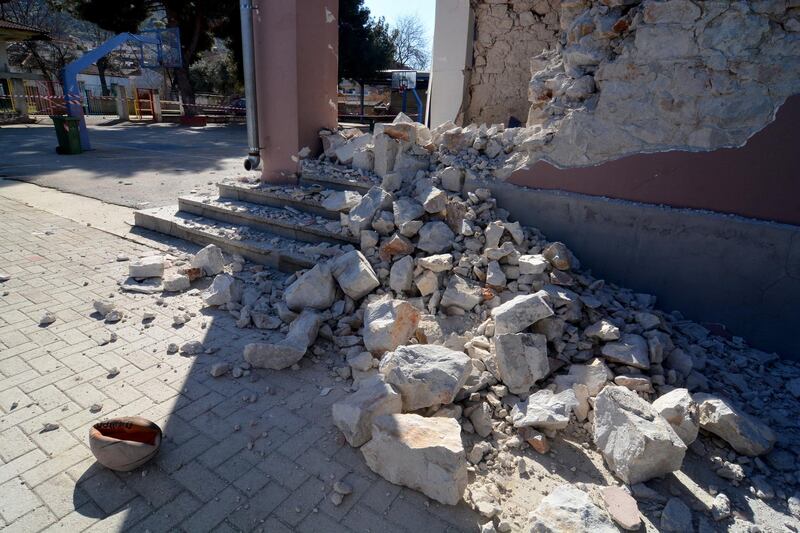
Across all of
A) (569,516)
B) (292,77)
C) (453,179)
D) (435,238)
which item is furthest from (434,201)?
(292,77)

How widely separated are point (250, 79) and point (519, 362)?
Answer: 4.77 m

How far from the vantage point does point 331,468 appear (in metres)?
2.19

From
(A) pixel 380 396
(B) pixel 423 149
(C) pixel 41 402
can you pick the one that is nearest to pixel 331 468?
(A) pixel 380 396

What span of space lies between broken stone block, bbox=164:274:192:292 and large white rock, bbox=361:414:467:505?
8.75ft

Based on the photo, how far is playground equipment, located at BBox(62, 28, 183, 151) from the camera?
1086 centimetres

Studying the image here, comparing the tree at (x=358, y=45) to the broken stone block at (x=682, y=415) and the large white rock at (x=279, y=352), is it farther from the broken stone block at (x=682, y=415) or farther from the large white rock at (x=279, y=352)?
the broken stone block at (x=682, y=415)

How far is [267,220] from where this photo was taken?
4.80m

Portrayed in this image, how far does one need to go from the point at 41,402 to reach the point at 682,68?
188 inches

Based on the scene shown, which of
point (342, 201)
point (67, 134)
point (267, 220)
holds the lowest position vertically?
point (267, 220)

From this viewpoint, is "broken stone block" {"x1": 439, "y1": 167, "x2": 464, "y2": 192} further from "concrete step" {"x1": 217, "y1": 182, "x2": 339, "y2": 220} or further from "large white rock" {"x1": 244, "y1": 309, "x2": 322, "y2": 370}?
"large white rock" {"x1": 244, "y1": 309, "x2": 322, "y2": 370}

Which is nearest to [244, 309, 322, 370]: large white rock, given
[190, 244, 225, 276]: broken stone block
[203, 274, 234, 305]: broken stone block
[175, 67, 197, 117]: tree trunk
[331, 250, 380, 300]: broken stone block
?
[331, 250, 380, 300]: broken stone block

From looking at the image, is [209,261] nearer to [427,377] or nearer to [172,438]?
[172,438]

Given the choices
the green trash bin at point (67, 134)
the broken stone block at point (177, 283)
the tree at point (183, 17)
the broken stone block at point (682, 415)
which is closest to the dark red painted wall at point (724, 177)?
the broken stone block at point (682, 415)

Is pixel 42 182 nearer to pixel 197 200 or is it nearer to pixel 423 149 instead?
pixel 197 200
